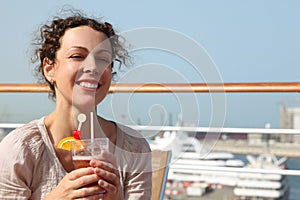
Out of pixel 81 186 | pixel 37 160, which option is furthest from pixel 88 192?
pixel 37 160

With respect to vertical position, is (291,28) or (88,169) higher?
(291,28)

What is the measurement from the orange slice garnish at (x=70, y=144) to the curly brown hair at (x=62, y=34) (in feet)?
0.55

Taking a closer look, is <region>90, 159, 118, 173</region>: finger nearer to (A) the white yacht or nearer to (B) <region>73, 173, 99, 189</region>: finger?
(B) <region>73, 173, 99, 189</region>: finger

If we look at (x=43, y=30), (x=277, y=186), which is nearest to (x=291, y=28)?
A: (x=277, y=186)

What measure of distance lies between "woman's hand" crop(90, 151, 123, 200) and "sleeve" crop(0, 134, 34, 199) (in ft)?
0.56

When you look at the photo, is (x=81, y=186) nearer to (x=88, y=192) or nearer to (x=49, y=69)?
(x=88, y=192)

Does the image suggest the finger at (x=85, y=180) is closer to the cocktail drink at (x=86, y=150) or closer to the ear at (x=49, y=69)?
the cocktail drink at (x=86, y=150)

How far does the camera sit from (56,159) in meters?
1.11

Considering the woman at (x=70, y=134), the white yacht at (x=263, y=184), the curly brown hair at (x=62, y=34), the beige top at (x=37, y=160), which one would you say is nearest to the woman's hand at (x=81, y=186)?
the woman at (x=70, y=134)

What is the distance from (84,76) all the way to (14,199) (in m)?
0.27

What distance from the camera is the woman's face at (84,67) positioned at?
104 cm

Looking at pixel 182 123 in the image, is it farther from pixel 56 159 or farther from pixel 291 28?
pixel 291 28

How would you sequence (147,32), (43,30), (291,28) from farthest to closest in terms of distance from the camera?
1. (291,28)
2. (43,30)
3. (147,32)

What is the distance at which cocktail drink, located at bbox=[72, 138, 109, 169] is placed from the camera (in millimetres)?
969
